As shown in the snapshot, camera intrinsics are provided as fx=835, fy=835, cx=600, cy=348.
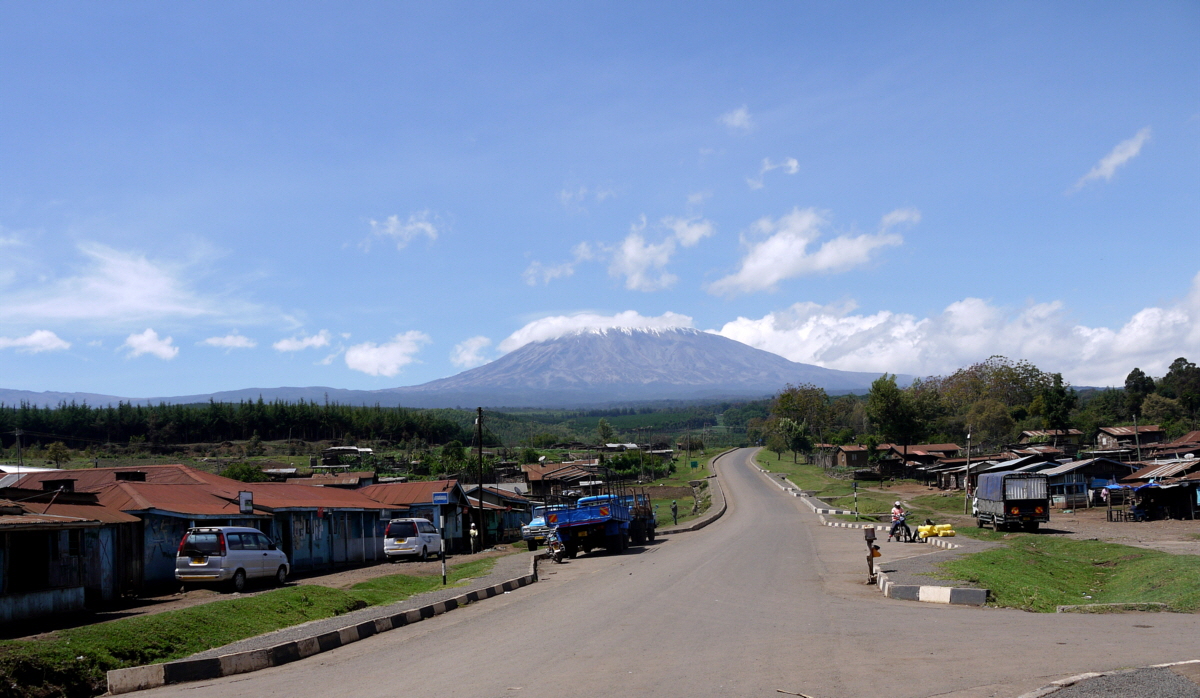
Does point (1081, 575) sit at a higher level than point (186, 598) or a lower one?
lower

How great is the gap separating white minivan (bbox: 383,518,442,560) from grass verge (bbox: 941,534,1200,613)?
18.8m

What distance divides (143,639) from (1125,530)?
33.9m

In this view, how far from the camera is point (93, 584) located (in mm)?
17250

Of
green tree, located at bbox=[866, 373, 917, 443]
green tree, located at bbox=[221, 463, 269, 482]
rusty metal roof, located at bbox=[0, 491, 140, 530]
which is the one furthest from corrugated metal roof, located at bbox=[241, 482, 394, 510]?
green tree, located at bbox=[866, 373, 917, 443]

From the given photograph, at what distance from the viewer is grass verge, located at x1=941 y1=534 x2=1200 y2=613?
45.2ft

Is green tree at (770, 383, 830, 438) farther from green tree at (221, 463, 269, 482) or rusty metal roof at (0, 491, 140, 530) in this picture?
rusty metal roof at (0, 491, 140, 530)

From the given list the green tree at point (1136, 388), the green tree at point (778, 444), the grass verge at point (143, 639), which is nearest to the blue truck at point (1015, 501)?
the grass verge at point (143, 639)

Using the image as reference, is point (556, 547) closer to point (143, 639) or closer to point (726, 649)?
point (143, 639)

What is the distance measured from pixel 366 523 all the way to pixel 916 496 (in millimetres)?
44953

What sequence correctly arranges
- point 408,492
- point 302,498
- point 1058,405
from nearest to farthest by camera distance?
point 302,498
point 408,492
point 1058,405

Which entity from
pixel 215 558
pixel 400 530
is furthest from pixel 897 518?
pixel 215 558

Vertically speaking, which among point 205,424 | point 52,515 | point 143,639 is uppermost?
point 52,515

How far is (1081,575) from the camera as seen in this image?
1923 cm

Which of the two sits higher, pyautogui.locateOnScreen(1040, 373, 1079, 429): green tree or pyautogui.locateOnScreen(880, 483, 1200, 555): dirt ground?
pyautogui.locateOnScreen(1040, 373, 1079, 429): green tree
